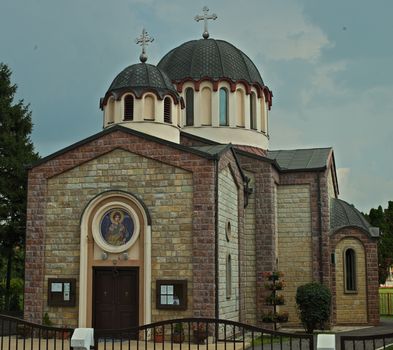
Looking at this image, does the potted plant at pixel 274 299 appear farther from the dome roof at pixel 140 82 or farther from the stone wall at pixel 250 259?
the dome roof at pixel 140 82

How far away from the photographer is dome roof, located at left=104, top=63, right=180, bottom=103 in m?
20.5

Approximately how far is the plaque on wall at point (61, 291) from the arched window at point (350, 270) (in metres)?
10.7

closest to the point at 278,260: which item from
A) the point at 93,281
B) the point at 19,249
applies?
the point at 93,281

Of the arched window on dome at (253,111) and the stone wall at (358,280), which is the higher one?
the arched window on dome at (253,111)

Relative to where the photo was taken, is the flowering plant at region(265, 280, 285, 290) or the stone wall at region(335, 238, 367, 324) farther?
the stone wall at region(335, 238, 367, 324)

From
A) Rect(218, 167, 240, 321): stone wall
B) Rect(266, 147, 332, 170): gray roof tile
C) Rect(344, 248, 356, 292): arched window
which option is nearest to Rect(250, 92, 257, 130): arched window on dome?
Rect(266, 147, 332, 170): gray roof tile

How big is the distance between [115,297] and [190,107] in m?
9.73

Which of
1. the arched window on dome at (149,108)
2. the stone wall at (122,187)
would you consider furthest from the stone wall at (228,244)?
the arched window on dome at (149,108)

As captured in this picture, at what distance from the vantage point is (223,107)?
25000mm

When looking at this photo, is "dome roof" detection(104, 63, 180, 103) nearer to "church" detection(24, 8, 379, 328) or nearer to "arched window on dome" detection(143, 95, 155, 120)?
"church" detection(24, 8, 379, 328)

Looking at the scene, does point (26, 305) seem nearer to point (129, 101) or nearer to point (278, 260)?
point (129, 101)

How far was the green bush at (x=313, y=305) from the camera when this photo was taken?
66.2 ft

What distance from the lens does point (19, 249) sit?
99.1 feet

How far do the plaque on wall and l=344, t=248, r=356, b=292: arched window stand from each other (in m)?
10.7
